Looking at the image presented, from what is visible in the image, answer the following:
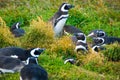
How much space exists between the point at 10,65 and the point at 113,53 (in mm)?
2746

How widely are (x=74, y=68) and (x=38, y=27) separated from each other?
2136 millimetres

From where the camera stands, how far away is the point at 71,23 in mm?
16750

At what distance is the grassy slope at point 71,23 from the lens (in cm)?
1131

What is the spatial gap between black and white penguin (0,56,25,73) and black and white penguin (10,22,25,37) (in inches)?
142

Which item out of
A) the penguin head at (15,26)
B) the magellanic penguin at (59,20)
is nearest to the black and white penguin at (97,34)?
the magellanic penguin at (59,20)

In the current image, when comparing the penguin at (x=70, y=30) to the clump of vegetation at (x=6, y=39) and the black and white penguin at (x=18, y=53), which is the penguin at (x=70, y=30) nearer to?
the clump of vegetation at (x=6, y=39)

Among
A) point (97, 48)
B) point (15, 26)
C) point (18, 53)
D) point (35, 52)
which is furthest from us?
point (15, 26)

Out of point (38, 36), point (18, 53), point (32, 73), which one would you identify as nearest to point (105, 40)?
point (38, 36)

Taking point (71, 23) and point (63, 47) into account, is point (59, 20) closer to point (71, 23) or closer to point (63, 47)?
point (71, 23)

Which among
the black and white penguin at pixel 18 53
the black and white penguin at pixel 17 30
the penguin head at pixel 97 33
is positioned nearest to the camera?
the black and white penguin at pixel 18 53

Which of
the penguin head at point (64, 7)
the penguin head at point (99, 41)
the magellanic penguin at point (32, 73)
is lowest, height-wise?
the penguin head at point (99, 41)

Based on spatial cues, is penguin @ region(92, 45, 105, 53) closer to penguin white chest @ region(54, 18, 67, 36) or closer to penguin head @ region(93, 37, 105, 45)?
penguin head @ region(93, 37, 105, 45)

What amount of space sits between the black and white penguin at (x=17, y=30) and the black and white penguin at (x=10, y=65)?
361 centimetres

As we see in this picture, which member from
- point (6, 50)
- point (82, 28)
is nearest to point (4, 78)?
→ point (6, 50)
